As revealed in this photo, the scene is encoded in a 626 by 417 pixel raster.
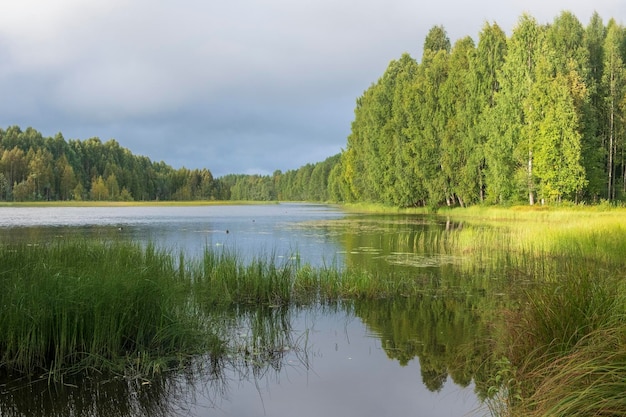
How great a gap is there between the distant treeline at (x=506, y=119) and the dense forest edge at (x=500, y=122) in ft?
0.31

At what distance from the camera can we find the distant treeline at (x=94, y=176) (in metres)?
107

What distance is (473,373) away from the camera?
6.11 metres

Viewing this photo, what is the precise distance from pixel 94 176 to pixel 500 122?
111635 mm

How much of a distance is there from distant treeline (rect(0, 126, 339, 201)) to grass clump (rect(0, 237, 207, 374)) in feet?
362

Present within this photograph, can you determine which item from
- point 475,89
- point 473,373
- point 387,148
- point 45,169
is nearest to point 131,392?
point 473,373

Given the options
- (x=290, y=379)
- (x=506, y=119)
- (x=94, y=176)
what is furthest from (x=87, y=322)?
(x=94, y=176)

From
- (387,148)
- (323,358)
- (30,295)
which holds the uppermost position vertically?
(387,148)

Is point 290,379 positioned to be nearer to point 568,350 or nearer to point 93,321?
point 93,321

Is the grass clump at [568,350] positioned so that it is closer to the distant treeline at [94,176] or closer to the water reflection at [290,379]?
the water reflection at [290,379]

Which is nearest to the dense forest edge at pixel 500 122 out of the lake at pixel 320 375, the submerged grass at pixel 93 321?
the lake at pixel 320 375

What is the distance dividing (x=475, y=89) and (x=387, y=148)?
15.1 meters

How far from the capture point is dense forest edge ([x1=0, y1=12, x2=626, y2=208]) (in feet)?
110

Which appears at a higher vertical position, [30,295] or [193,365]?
[30,295]

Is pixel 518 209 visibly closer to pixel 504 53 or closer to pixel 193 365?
pixel 504 53
